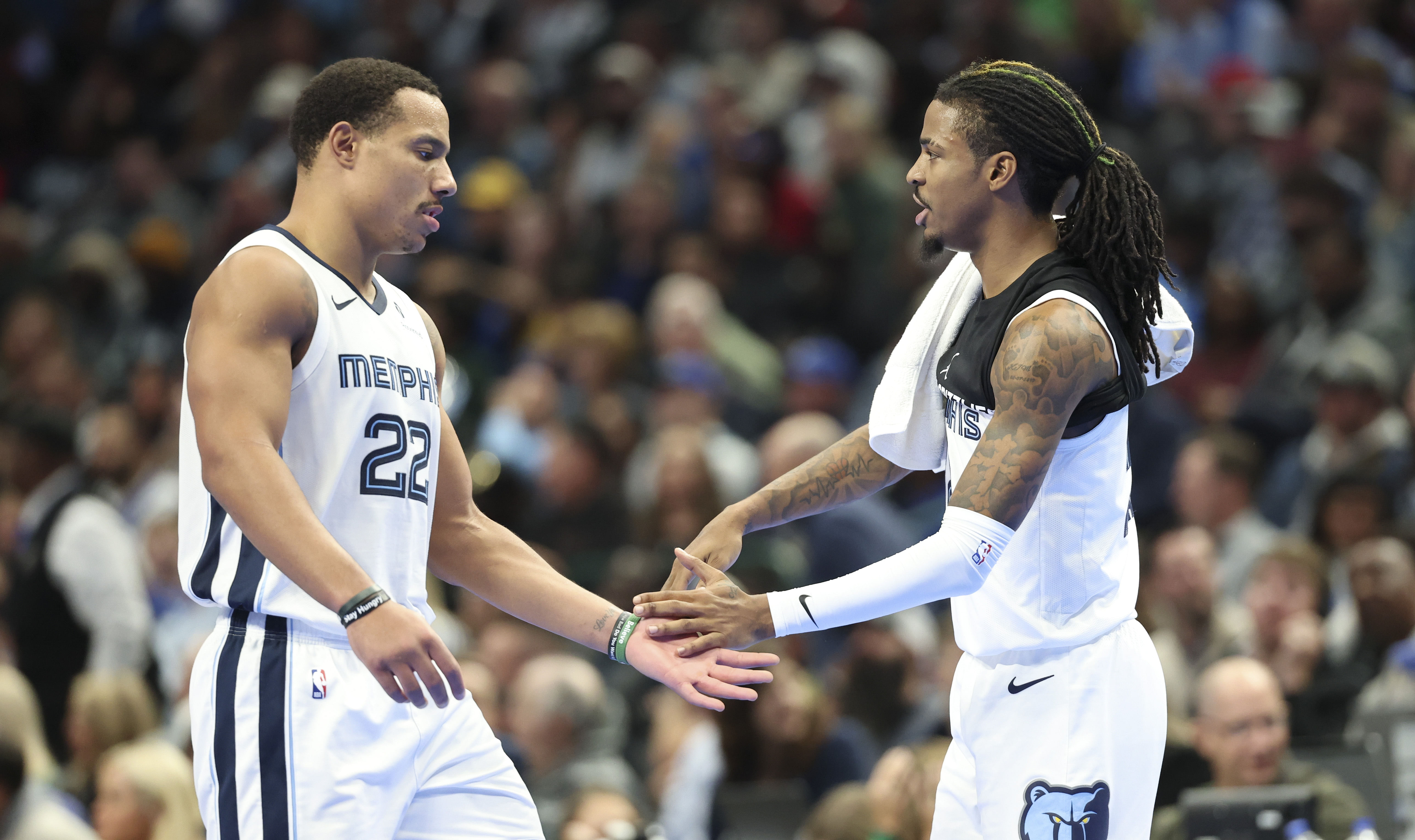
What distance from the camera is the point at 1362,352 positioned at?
835 centimetres

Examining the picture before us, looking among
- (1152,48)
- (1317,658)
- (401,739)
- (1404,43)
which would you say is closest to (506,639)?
Result: (1317,658)

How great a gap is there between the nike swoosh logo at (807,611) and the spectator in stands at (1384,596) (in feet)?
12.4

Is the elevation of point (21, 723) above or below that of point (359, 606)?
above

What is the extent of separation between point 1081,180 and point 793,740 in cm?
386

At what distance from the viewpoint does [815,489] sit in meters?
4.88

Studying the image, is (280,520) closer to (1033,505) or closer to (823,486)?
(823,486)

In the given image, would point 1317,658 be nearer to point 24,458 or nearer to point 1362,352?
point 1362,352

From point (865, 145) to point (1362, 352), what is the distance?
12.9 ft

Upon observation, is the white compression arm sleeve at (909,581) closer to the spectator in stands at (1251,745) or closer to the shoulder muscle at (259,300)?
the shoulder muscle at (259,300)

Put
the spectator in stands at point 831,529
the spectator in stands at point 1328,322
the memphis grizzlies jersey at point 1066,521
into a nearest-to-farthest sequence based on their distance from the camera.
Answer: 1. the memphis grizzlies jersey at point 1066,521
2. the spectator in stands at point 831,529
3. the spectator in stands at point 1328,322

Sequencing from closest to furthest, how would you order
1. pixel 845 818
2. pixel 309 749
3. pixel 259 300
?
pixel 309 749, pixel 259 300, pixel 845 818

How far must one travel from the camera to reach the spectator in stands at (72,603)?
863 cm

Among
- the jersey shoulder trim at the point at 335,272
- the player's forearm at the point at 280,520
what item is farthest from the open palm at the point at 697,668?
the jersey shoulder trim at the point at 335,272

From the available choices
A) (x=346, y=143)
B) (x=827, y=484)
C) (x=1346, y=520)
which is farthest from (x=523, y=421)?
(x=346, y=143)
